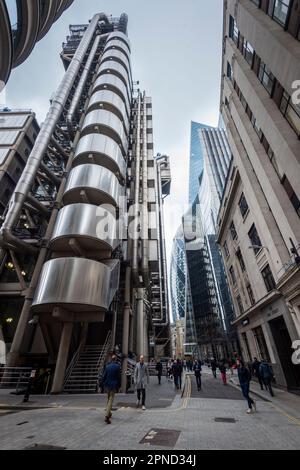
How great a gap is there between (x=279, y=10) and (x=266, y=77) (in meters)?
3.62

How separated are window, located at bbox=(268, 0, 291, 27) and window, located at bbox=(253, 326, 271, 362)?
72.5 ft

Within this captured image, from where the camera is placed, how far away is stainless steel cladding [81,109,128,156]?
24359 millimetres

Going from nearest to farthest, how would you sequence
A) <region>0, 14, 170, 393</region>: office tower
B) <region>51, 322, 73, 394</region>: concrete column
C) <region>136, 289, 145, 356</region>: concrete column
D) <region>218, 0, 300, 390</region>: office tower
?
1. <region>218, 0, 300, 390</region>: office tower
2. <region>51, 322, 73, 394</region>: concrete column
3. <region>0, 14, 170, 393</region>: office tower
4. <region>136, 289, 145, 356</region>: concrete column

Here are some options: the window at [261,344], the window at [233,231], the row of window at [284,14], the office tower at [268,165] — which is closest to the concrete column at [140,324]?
the office tower at [268,165]

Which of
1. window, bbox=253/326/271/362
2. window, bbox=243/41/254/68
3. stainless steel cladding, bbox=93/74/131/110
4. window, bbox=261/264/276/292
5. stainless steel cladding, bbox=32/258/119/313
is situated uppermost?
stainless steel cladding, bbox=93/74/131/110

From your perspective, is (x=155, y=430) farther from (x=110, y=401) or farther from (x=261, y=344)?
(x=261, y=344)

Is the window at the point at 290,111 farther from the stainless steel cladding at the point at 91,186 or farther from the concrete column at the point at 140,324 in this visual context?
the concrete column at the point at 140,324

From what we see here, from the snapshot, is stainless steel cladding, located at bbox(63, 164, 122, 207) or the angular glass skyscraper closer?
stainless steel cladding, located at bbox(63, 164, 122, 207)

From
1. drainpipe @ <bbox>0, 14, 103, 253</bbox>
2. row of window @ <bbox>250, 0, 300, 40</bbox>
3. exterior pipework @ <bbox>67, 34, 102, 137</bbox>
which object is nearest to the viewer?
row of window @ <bbox>250, 0, 300, 40</bbox>

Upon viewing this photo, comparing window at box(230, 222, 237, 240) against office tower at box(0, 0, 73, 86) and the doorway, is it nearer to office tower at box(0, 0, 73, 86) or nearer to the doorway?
the doorway

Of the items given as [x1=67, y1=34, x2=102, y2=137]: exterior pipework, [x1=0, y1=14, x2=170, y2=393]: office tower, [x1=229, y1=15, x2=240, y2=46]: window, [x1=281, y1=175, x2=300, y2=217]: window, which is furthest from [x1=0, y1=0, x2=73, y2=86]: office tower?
[x1=229, y1=15, x2=240, y2=46]: window

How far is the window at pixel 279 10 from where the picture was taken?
37.6 ft

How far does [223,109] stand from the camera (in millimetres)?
26938

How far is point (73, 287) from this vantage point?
47.5 ft
